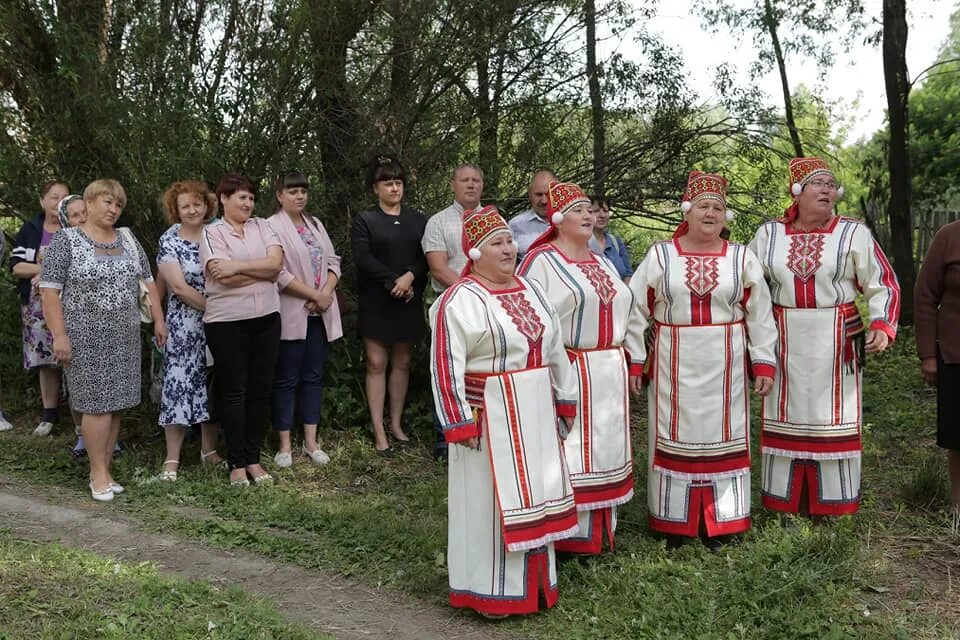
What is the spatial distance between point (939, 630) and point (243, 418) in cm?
402

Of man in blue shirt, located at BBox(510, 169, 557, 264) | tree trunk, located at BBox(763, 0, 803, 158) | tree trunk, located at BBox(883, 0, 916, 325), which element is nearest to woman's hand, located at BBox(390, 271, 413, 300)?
man in blue shirt, located at BBox(510, 169, 557, 264)

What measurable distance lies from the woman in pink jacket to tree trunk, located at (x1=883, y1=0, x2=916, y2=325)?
718 cm

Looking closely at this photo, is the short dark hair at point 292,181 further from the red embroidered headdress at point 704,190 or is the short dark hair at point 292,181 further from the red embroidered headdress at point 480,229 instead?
the red embroidered headdress at point 704,190

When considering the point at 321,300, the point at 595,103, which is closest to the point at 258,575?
the point at 321,300

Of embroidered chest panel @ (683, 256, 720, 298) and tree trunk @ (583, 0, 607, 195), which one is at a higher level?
tree trunk @ (583, 0, 607, 195)

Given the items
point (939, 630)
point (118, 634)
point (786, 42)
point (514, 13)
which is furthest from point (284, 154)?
point (786, 42)

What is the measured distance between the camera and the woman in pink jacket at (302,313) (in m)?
6.12

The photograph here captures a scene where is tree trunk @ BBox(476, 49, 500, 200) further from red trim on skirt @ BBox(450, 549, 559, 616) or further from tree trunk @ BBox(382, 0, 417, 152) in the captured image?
red trim on skirt @ BBox(450, 549, 559, 616)

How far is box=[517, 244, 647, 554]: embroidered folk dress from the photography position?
4.52 meters

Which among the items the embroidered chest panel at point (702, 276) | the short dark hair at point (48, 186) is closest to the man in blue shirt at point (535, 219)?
the embroidered chest panel at point (702, 276)

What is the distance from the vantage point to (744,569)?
432 cm

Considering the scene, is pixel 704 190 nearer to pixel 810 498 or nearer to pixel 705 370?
pixel 705 370

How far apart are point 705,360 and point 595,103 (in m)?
3.80

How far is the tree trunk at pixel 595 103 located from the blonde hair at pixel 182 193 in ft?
11.2
